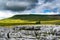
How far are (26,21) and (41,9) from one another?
65cm

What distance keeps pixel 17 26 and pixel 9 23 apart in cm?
29

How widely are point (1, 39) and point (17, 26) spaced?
70 centimetres

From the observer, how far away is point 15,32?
96.6 feet

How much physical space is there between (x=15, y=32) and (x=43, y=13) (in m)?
1.14

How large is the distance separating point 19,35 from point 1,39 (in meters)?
0.62

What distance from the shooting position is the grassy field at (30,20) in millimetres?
29375

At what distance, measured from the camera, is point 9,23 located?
29438 mm

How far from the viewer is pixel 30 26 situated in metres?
29.4

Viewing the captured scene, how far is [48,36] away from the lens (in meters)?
29.3

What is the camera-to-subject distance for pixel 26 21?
29.5 m

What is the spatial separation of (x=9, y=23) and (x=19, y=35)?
0.53m

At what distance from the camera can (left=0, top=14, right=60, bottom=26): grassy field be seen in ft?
96.4

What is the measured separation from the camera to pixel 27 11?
2953 cm

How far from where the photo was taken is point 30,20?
29453 millimetres
